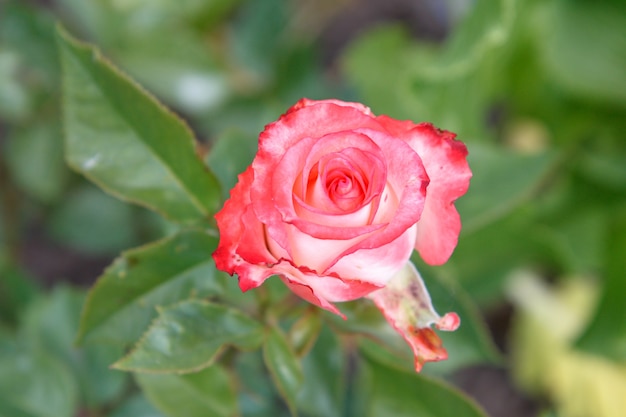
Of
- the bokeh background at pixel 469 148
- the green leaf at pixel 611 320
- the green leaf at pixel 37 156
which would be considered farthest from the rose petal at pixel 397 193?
the green leaf at pixel 37 156

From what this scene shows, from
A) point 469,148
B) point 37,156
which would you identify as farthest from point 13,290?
point 469,148

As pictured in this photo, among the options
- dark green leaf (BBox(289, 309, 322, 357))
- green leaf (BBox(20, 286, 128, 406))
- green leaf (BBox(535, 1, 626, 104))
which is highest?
green leaf (BBox(535, 1, 626, 104))

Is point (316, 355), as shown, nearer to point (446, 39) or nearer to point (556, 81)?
point (556, 81)

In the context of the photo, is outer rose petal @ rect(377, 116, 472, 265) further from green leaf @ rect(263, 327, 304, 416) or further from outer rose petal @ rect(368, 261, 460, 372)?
green leaf @ rect(263, 327, 304, 416)

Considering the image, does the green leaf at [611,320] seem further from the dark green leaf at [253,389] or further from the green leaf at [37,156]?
the green leaf at [37,156]

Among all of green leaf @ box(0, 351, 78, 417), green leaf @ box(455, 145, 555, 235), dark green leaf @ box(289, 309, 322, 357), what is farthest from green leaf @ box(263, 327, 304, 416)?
green leaf @ box(455, 145, 555, 235)

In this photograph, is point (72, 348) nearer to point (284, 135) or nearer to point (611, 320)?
point (284, 135)
